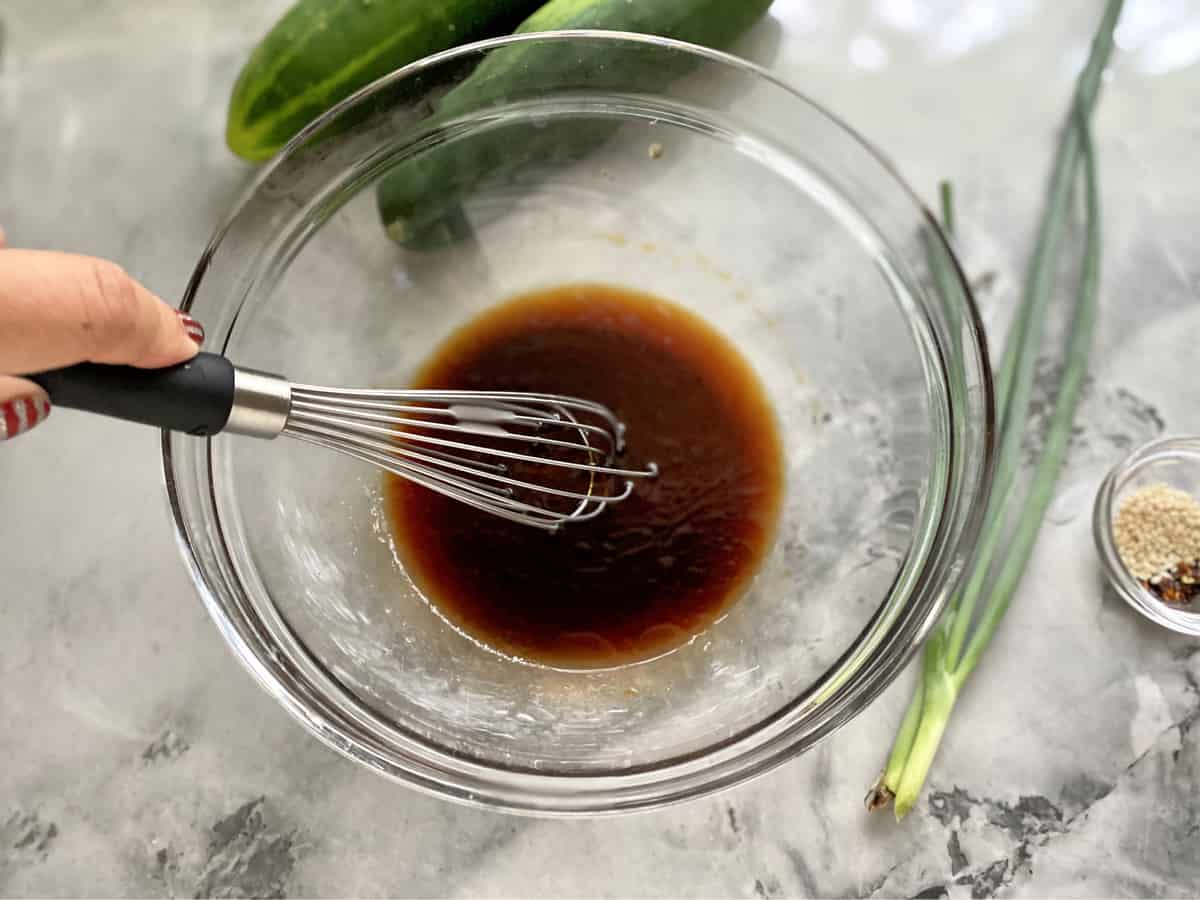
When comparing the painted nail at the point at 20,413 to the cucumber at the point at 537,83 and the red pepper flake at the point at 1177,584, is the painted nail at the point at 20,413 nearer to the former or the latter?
the cucumber at the point at 537,83

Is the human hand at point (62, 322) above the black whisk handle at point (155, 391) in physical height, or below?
above

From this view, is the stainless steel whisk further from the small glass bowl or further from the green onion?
the small glass bowl

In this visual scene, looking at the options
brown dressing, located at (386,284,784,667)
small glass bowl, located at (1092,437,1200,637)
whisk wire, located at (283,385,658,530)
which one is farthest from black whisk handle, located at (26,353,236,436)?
small glass bowl, located at (1092,437,1200,637)

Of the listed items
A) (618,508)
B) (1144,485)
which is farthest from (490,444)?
(1144,485)

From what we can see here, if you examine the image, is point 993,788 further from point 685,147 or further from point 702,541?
point 685,147

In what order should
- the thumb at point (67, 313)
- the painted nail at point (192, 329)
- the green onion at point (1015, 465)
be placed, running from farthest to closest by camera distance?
the green onion at point (1015, 465)
the painted nail at point (192, 329)
the thumb at point (67, 313)

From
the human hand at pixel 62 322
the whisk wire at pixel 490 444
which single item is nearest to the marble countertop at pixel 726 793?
the whisk wire at pixel 490 444

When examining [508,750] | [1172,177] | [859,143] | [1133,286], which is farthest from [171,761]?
[1172,177]
